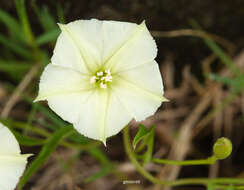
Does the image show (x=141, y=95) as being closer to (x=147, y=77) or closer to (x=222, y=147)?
(x=147, y=77)

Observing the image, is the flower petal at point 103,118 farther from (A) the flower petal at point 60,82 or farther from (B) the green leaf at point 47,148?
(B) the green leaf at point 47,148

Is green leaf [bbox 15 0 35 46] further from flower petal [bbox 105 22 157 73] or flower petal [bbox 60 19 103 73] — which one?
flower petal [bbox 105 22 157 73]

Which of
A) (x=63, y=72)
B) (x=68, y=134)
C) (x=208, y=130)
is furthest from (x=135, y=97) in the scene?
(x=208, y=130)

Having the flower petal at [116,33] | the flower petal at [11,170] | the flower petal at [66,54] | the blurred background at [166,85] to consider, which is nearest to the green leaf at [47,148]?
the flower petal at [11,170]

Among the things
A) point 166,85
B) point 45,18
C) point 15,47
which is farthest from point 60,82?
point 166,85

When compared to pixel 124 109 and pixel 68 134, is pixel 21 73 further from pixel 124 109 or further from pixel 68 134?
pixel 124 109
